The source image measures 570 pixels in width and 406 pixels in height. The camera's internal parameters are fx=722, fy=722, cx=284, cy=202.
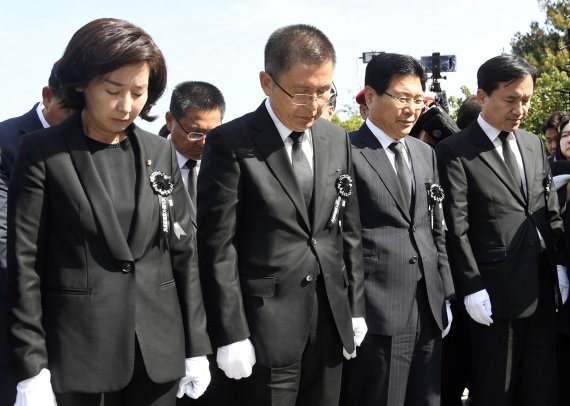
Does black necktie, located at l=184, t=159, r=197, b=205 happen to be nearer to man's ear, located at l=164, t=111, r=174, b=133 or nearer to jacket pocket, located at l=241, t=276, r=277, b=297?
man's ear, located at l=164, t=111, r=174, b=133

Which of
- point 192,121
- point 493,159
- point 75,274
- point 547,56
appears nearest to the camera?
point 75,274

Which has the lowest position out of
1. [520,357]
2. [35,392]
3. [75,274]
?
[520,357]

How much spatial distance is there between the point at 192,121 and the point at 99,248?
87.2 inches

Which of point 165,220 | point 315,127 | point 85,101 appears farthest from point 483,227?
point 85,101

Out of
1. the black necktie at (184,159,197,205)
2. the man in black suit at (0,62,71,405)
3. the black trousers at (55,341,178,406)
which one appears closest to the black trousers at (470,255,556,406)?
the black necktie at (184,159,197,205)

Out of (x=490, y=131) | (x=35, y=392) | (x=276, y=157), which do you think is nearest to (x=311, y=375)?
(x=276, y=157)

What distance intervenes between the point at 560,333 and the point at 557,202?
2.73 feet

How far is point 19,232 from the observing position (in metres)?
2.43

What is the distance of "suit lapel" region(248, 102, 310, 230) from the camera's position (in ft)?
9.91

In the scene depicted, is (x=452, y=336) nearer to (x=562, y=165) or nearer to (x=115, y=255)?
(x=562, y=165)

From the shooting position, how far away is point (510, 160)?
163 inches

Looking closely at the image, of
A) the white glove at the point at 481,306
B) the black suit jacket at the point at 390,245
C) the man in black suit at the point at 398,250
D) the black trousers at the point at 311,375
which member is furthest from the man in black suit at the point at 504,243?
the black trousers at the point at 311,375

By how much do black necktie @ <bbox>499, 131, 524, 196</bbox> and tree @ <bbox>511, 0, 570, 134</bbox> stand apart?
424 inches

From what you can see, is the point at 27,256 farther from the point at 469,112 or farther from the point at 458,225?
the point at 469,112
